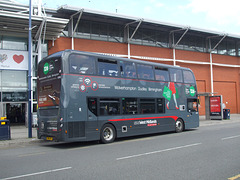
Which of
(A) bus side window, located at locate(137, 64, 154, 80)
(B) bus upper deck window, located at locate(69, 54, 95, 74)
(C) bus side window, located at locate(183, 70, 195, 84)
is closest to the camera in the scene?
(B) bus upper deck window, located at locate(69, 54, 95, 74)

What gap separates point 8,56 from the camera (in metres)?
20.3

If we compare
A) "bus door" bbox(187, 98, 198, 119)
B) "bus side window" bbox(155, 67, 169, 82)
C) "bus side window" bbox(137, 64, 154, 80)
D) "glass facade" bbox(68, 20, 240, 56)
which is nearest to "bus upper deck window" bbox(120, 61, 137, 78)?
"bus side window" bbox(137, 64, 154, 80)

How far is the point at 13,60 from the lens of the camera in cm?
2045

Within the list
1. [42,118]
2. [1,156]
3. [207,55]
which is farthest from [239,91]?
[1,156]

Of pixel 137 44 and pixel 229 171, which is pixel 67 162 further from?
pixel 137 44

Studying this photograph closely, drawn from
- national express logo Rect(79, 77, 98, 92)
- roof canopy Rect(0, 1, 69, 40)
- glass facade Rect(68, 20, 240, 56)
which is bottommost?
national express logo Rect(79, 77, 98, 92)

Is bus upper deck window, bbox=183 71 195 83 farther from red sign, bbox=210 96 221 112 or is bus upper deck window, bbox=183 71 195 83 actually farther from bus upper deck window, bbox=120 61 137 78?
red sign, bbox=210 96 221 112

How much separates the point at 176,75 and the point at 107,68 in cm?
582

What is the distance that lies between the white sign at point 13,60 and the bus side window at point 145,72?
11105mm

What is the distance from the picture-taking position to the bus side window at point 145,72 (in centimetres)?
1409

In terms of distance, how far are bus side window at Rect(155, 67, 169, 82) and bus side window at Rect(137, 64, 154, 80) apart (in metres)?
0.46

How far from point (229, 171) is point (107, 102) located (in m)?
7.06

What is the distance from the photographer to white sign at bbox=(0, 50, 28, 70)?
2005 cm

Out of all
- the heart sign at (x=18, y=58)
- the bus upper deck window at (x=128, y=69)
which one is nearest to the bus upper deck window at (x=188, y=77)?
the bus upper deck window at (x=128, y=69)
